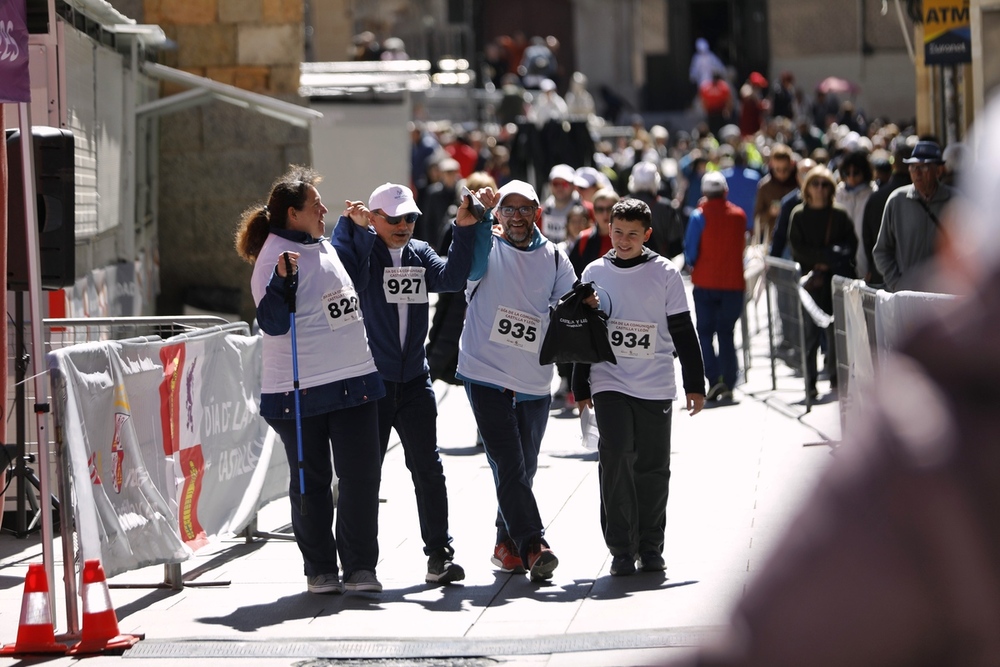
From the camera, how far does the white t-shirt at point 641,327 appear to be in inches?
291

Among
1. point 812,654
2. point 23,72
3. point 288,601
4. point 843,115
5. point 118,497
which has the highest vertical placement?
Result: point 843,115

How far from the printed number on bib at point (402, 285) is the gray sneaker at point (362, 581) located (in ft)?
4.36

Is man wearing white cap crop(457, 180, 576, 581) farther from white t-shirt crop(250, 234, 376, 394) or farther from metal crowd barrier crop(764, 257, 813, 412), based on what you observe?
metal crowd barrier crop(764, 257, 813, 412)

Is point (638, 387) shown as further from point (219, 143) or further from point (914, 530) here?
point (219, 143)

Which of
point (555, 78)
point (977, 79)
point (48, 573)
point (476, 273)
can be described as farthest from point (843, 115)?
point (48, 573)

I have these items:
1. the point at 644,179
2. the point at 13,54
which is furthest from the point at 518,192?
the point at 644,179

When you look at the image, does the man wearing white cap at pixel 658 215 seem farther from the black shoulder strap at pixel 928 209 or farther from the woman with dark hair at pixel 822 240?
the black shoulder strap at pixel 928 209

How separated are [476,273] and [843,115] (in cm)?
2464

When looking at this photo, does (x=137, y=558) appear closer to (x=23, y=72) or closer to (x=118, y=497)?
(x=118, y=497)

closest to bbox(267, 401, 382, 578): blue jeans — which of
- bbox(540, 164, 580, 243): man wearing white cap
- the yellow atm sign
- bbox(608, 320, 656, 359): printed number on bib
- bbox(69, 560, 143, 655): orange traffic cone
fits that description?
bbox(69, 560, 143, 655): orange traffic cone

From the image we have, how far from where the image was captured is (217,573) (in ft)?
25.5

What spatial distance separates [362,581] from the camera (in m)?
7.12

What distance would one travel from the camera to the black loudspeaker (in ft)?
23.3

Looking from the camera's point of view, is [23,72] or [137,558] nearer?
[23,72]
